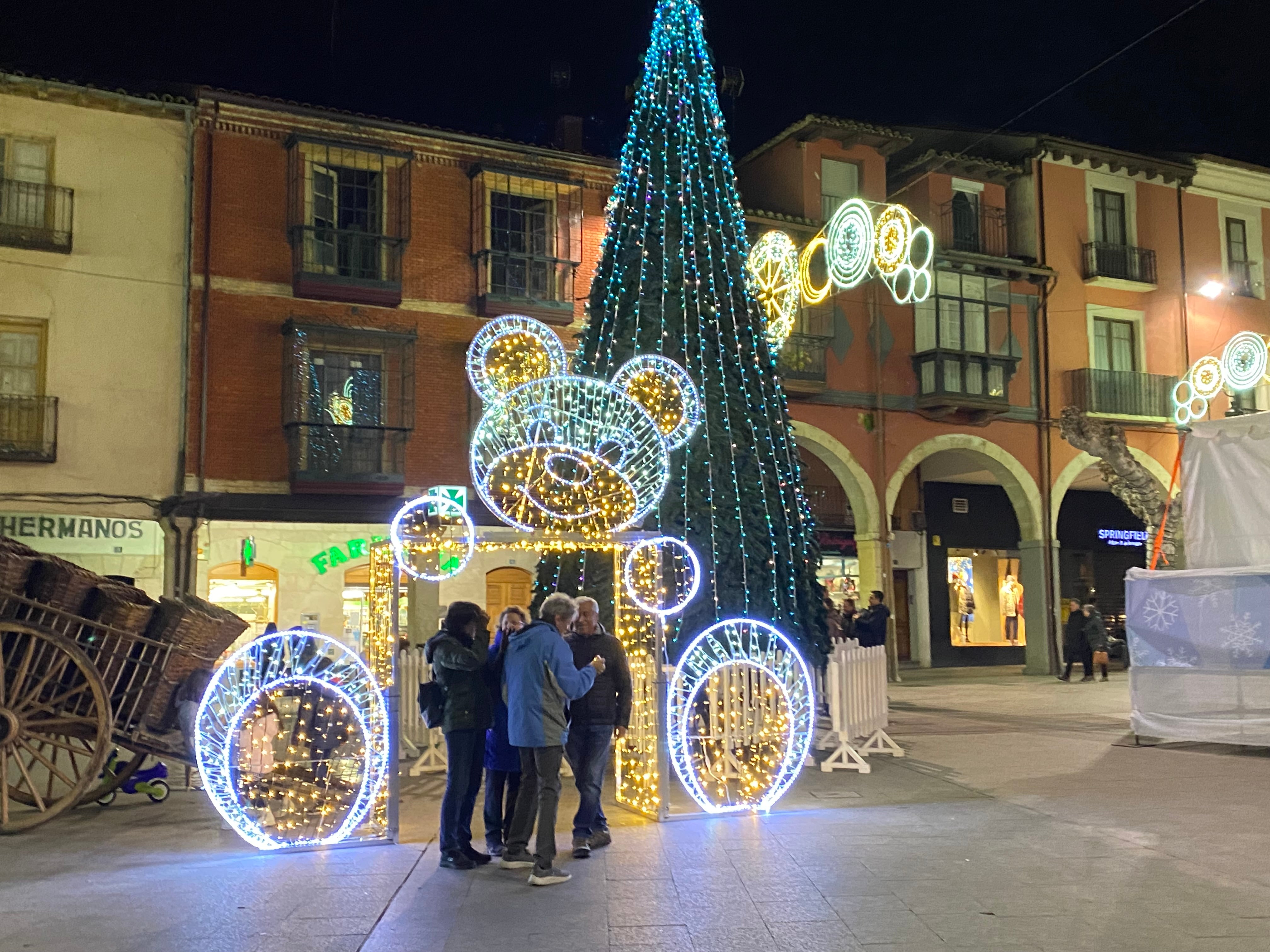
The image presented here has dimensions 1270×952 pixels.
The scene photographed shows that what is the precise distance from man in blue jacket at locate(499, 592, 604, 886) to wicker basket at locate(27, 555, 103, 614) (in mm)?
3134

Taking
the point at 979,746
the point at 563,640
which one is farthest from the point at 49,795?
the point at 979,746

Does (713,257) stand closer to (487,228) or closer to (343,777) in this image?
(343,777)

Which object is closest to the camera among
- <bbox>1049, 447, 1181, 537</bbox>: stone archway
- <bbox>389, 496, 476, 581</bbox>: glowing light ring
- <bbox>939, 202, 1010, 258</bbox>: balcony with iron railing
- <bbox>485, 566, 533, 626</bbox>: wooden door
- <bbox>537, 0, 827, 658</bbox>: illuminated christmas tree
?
<bbox>389, 496, 476, 581</bbox>: glowing light ring

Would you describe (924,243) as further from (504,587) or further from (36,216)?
(36,216)

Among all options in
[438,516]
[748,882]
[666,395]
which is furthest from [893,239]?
[748,882]

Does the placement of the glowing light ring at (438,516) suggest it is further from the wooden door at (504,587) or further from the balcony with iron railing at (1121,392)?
the balcony with iron railing at (1121,392)

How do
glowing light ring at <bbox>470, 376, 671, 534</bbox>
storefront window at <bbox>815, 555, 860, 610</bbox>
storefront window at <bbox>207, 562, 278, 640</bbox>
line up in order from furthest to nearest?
storefront window at <bbox>815, 555, 860, 610</bbox> < storefront window at <bbox>207, 562, 278, 640</bbox> < glowing light ring at <bbox>470, 376, 671, 534</bbox>

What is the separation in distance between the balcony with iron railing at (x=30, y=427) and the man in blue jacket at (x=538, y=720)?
43.3ft

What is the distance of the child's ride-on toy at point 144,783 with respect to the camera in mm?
9086

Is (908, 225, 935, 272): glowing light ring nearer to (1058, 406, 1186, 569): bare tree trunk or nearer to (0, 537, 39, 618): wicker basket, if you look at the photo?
(0, 537, 39, 618): wicker basket

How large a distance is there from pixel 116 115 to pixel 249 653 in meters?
13.7

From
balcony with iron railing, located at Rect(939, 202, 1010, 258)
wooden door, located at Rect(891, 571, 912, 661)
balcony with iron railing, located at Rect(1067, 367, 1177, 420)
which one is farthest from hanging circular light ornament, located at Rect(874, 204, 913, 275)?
wooden door, located at Rect(891, 571, 912, 661)

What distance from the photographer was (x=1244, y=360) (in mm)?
17094

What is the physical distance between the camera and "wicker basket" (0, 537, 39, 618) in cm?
779
